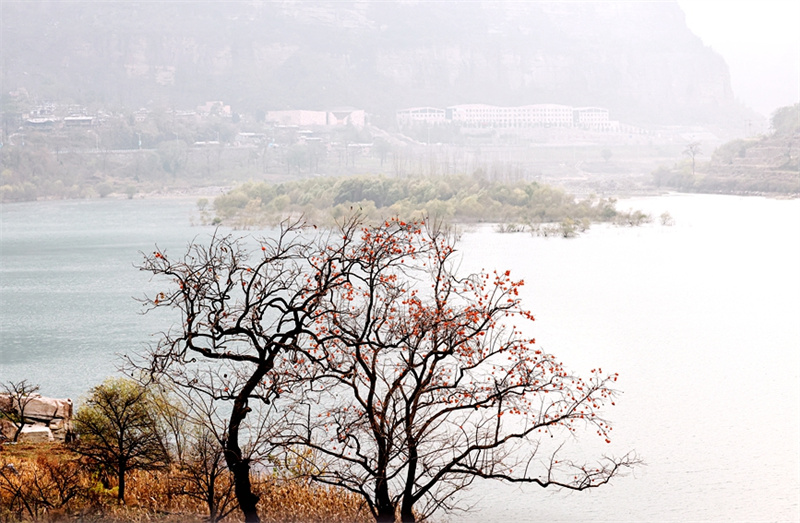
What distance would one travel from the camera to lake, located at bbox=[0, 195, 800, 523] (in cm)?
866

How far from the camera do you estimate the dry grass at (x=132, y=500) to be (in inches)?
246

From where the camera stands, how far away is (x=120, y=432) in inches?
288

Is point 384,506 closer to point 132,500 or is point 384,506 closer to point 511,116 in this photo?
point 132,500

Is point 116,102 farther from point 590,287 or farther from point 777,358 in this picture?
point 777,358

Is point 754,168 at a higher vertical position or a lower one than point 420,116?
lower

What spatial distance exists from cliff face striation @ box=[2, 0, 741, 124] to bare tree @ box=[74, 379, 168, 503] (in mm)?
71279

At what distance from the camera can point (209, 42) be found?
296 feet

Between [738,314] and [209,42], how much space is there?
258ft

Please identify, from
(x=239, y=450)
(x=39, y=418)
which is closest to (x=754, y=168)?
(x=39, y=418)

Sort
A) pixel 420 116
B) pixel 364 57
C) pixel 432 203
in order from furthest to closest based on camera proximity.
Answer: pixel 364 57, pixel 420 116, pixel 432 203

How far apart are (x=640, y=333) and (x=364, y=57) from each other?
76.7 metres

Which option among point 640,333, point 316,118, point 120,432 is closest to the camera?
point 120,432

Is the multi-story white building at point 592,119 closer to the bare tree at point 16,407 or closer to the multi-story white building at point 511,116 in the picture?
the multi-story white building at point 511,116

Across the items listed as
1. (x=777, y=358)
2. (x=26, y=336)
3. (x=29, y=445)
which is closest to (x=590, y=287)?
(x=777, y=358)
